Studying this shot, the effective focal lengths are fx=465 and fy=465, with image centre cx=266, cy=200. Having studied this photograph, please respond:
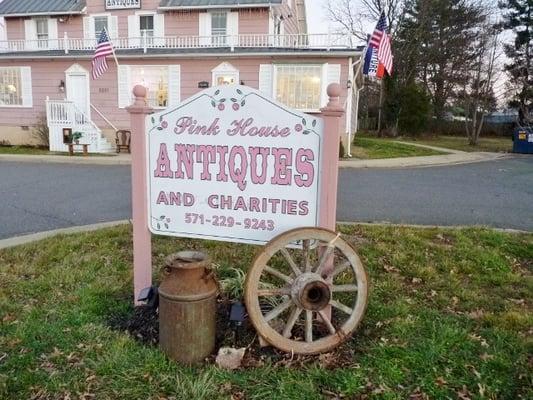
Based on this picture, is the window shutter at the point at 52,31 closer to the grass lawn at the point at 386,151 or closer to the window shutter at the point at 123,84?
the window shutter at the point at 123,84

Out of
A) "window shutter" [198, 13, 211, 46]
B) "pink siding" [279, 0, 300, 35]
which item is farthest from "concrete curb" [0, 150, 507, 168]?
"pink siding" [279, 0, 300, 35]

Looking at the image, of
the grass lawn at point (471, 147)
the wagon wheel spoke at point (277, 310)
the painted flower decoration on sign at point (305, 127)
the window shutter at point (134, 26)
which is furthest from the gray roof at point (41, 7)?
the wagon wheel spoke at point (277, 310)

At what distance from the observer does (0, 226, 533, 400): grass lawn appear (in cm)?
271

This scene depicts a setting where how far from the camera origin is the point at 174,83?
18.8 metres

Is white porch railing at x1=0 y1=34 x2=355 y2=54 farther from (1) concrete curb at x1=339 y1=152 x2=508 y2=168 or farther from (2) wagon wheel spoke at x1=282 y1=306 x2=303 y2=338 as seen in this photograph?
(2) wagon wheel spoke at x1=282 y1=306 x2=303 y2=338

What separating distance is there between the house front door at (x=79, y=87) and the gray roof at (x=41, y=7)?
382 cm

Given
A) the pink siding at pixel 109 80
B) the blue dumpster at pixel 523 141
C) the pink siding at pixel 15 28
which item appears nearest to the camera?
the pink siding at pixel 109 80

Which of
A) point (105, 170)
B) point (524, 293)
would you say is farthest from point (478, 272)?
point (105, 170)

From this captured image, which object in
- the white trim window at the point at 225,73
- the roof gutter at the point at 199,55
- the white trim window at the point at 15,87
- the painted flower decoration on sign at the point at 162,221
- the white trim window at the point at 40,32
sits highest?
the white trim window at the point at 40,32

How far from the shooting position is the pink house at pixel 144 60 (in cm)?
1761

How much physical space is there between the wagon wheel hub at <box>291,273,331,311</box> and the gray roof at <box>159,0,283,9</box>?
59.5 feet

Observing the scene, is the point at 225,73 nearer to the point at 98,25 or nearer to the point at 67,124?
the point at 67,124

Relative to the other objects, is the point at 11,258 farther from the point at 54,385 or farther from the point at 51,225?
the point at 54,385

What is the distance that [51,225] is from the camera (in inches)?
254
